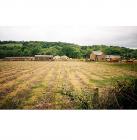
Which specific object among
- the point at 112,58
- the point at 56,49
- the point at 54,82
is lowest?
the point at 54,82

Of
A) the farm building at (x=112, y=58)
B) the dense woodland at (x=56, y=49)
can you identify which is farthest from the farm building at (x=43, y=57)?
the farm building at (x=112, y=58)

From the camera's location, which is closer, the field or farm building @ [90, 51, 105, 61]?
the field

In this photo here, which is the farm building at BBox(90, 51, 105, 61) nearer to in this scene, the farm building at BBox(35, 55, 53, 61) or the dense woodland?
the dense woodland

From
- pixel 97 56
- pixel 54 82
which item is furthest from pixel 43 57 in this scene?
pixel 97 56

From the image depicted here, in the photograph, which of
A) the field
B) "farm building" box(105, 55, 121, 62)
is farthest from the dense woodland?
the field

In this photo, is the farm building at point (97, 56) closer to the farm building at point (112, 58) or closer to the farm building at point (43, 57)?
the farm building at point (112, 58)

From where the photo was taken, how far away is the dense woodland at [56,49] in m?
5.44

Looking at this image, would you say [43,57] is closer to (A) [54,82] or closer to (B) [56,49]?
(B) [56,49]

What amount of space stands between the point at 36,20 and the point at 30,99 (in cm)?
137

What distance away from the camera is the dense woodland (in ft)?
17.9

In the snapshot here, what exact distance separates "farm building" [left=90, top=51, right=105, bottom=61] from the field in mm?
91

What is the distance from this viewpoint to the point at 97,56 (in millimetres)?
5484

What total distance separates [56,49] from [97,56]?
76cm
